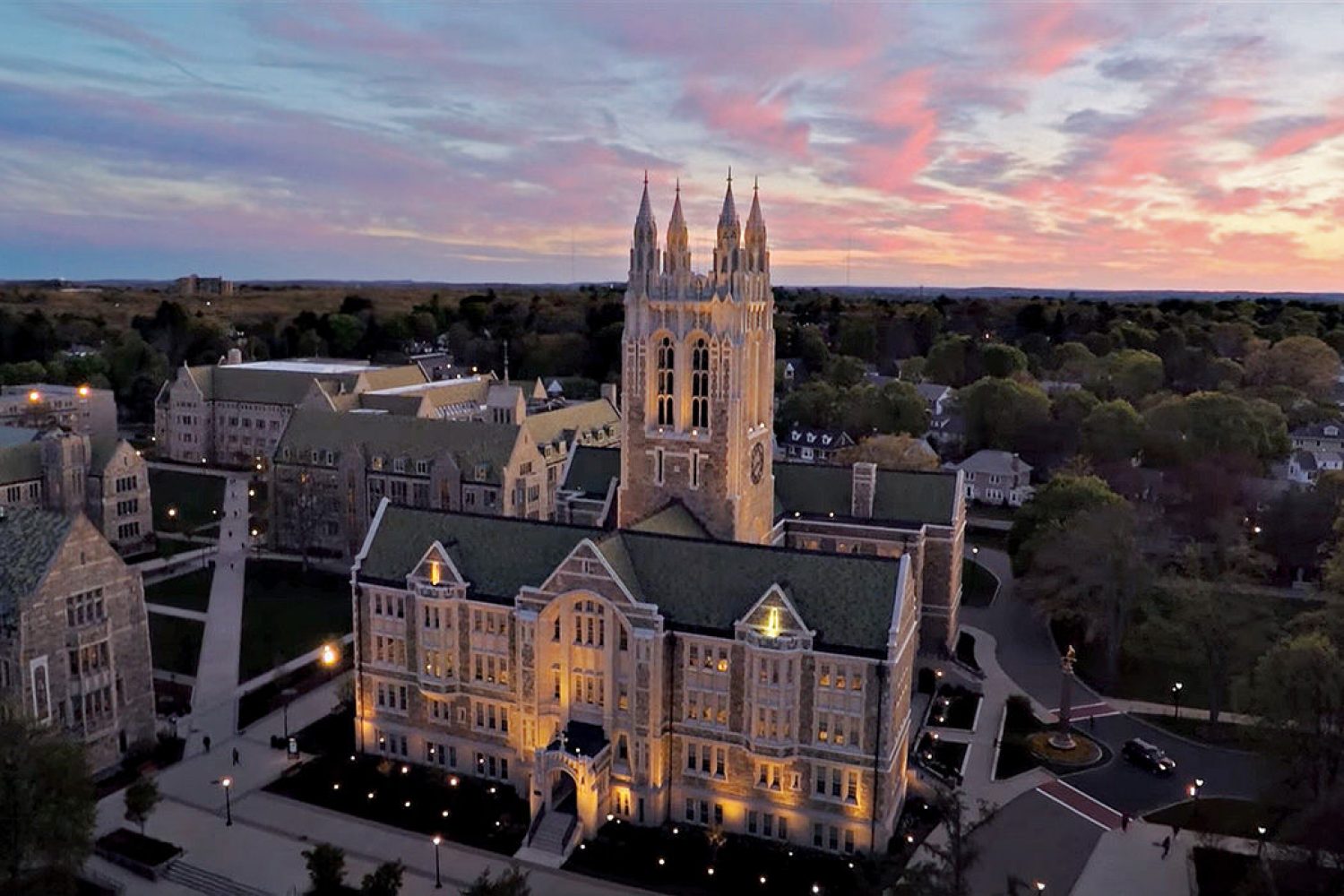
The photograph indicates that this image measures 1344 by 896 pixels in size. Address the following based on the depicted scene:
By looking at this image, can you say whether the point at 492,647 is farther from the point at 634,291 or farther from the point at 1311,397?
the point at 1311,397

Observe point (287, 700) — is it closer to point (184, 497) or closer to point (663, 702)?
point (663, 702)

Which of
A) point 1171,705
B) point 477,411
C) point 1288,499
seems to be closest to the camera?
point 1171,705

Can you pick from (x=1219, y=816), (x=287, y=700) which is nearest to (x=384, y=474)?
(x=287, y=700)

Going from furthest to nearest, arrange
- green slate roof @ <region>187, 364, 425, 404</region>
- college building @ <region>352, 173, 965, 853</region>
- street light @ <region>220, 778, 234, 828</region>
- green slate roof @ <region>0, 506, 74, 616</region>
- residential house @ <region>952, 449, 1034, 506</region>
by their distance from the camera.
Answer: green slate roof @ <region>187, 364, 425, 404</region>
residential house @ <region>952, 449, 1034, 506</region>
green slate roof @ <region>0, 506, 74, 616</region>
street light @ <region>220, 778, 234, 828</region>
college building @ <region>352, 173, 965, 853</region>

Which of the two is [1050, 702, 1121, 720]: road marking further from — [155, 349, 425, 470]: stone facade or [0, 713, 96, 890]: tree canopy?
[155, 349, 425, 470]: stone facade

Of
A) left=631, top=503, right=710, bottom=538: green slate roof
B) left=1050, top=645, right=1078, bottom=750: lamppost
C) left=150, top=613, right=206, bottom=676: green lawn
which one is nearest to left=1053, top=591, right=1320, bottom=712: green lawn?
left=1050, top=645, right=1078, bottom=750: lamppost

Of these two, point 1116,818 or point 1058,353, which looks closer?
point 1116,818

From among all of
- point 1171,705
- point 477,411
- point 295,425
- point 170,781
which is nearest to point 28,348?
point 477,411
